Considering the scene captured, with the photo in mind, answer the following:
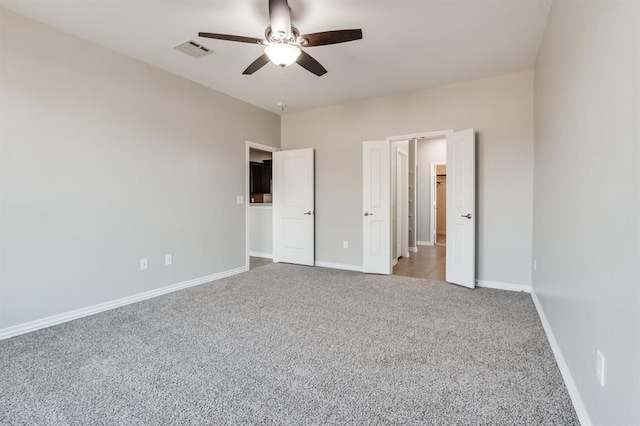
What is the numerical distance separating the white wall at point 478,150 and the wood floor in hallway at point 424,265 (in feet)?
2.26

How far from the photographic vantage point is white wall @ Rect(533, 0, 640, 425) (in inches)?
40.3

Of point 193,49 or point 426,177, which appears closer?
point 193,49

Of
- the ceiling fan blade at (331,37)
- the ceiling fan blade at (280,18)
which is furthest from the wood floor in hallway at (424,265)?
the ceiling fan blade at (280,18)

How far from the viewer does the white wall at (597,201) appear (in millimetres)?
1024

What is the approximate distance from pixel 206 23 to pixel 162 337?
8.75ft

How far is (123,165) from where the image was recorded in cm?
330

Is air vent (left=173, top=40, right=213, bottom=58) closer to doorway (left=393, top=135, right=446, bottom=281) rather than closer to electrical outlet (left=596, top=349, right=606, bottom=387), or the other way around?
electrical outlet (left=596, top=349, right=606, bottom=387)

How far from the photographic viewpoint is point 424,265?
532cm

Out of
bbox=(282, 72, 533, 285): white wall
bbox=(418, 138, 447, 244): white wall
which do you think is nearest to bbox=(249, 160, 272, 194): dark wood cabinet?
bbox=(282, 72, 533, 285): white wall

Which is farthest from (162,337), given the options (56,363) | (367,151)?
(367,151)

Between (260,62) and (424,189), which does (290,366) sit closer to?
(260,62)

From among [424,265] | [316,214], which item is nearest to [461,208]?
[424,265]

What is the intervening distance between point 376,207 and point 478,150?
1.52 meters

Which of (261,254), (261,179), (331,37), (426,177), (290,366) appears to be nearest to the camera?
(290,366)
